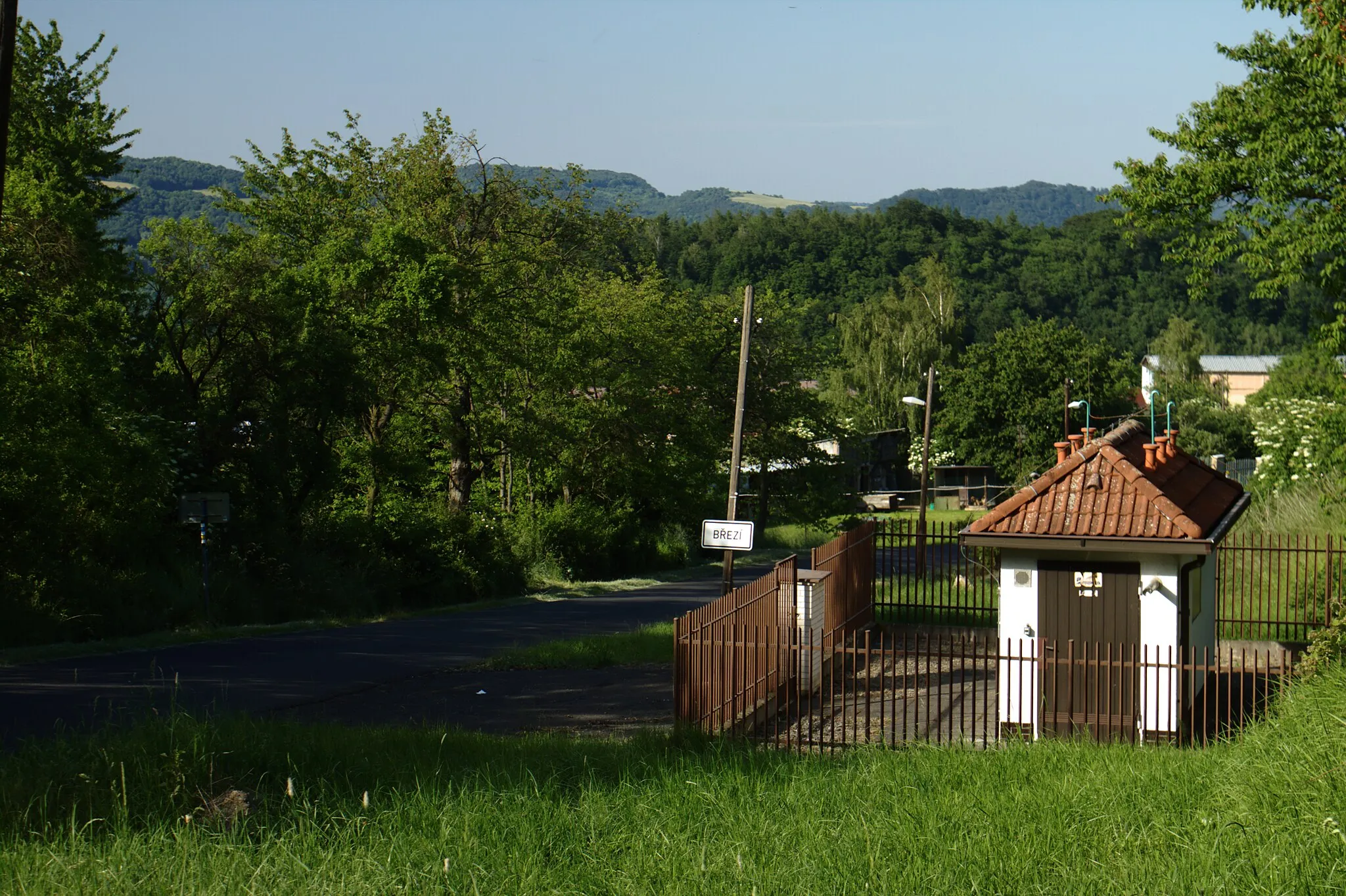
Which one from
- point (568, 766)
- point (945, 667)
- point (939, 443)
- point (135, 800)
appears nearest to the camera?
point (135, 800)

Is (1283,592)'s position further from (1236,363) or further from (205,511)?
(1236,363)

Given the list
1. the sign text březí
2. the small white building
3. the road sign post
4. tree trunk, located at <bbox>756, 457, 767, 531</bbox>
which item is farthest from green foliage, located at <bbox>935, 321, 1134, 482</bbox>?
the small white building

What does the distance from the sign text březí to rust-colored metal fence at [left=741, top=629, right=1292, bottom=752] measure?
4635mm

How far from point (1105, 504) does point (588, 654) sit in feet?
27.9

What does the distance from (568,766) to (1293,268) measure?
47.0 feet

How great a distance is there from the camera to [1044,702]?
1222 centimetres

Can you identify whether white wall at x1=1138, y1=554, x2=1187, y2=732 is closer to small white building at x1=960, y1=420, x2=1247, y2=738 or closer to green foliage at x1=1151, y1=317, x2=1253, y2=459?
small white building at x1=960, y1=420, x2=1247, y2=738

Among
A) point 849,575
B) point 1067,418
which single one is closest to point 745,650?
point 849,575

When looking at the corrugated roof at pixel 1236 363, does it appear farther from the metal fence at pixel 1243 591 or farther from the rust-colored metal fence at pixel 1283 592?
the metal fence at pixel 1243 591

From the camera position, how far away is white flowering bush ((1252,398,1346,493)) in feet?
67.9

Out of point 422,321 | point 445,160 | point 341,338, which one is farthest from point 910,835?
point 445,160

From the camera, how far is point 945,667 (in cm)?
1817

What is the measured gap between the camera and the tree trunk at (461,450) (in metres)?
38.1

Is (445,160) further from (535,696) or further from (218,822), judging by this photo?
(218,822)
